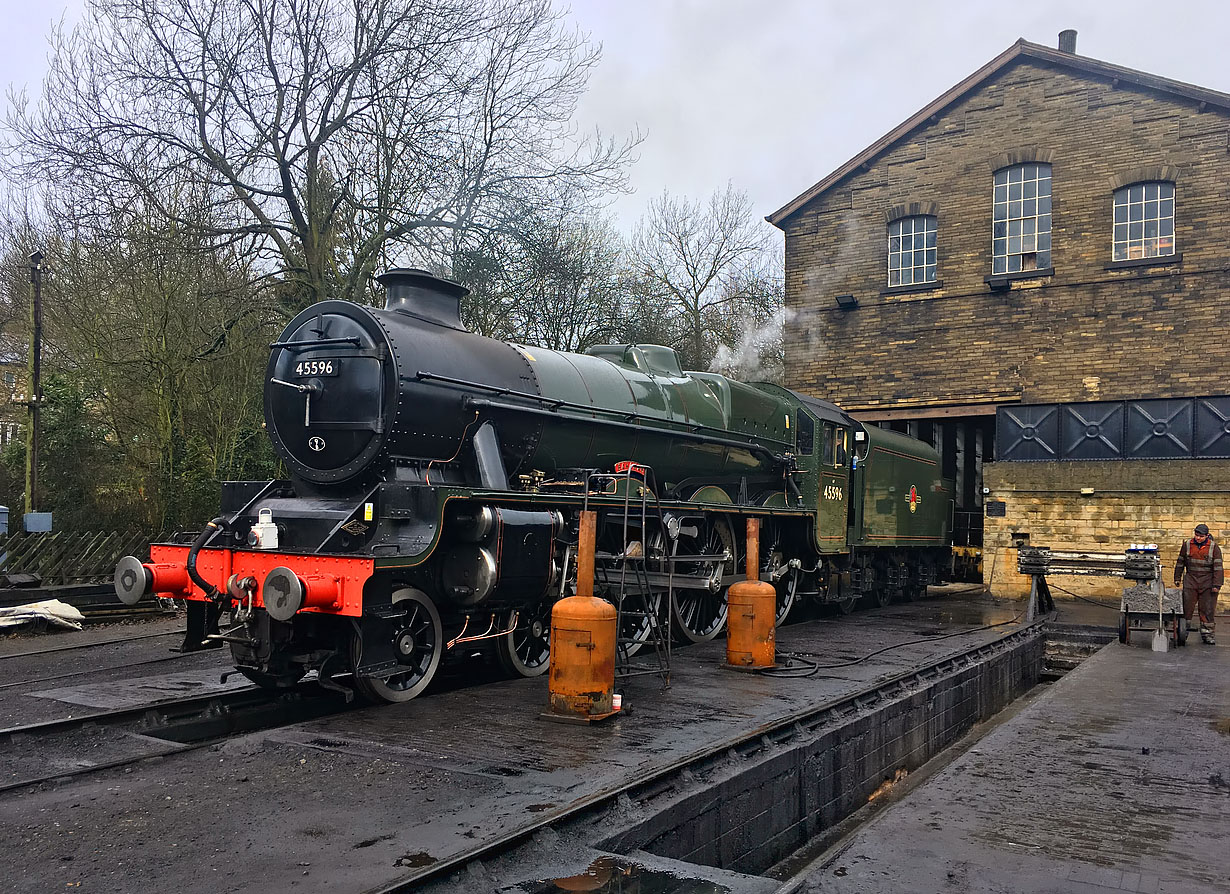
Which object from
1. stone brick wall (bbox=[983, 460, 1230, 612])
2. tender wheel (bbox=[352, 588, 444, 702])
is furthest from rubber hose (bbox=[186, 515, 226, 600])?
stone brick wall (bbox=[983, 460, 1230, 612])

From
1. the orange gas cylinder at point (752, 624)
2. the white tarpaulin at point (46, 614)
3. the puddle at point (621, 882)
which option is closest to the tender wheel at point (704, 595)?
the orange gas cylinder at point (752, 624)

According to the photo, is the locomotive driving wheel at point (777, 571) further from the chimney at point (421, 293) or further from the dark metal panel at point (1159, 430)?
the dark metal panel at point (1159, 430)

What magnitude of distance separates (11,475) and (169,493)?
332 centimetres

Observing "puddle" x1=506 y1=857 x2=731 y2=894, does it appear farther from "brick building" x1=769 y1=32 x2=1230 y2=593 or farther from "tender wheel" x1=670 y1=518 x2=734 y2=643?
"brick building" x1=769 y1=32 x2=1230 y2=593

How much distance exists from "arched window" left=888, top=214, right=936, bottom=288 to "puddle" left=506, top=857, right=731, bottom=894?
1621 centimetres

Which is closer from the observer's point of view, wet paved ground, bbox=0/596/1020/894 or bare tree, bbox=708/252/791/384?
wet paved ground, bbox=0/596/1020/894

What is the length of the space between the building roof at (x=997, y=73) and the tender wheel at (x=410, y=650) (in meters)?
14.9

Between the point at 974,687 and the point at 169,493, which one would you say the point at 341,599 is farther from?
the point at 169,493

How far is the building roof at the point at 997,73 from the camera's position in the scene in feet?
51.7

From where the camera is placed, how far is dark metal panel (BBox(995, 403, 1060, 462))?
1681 centimetres

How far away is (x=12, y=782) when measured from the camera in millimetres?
4664

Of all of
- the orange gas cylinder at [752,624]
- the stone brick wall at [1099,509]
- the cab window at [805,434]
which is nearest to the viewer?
the orange gas cylinder at [752,624]

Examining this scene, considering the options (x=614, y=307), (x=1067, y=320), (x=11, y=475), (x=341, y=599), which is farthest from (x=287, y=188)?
(x=1067, y=320)

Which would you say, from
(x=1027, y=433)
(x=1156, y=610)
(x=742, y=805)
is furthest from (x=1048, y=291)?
(x=742, y=805)
